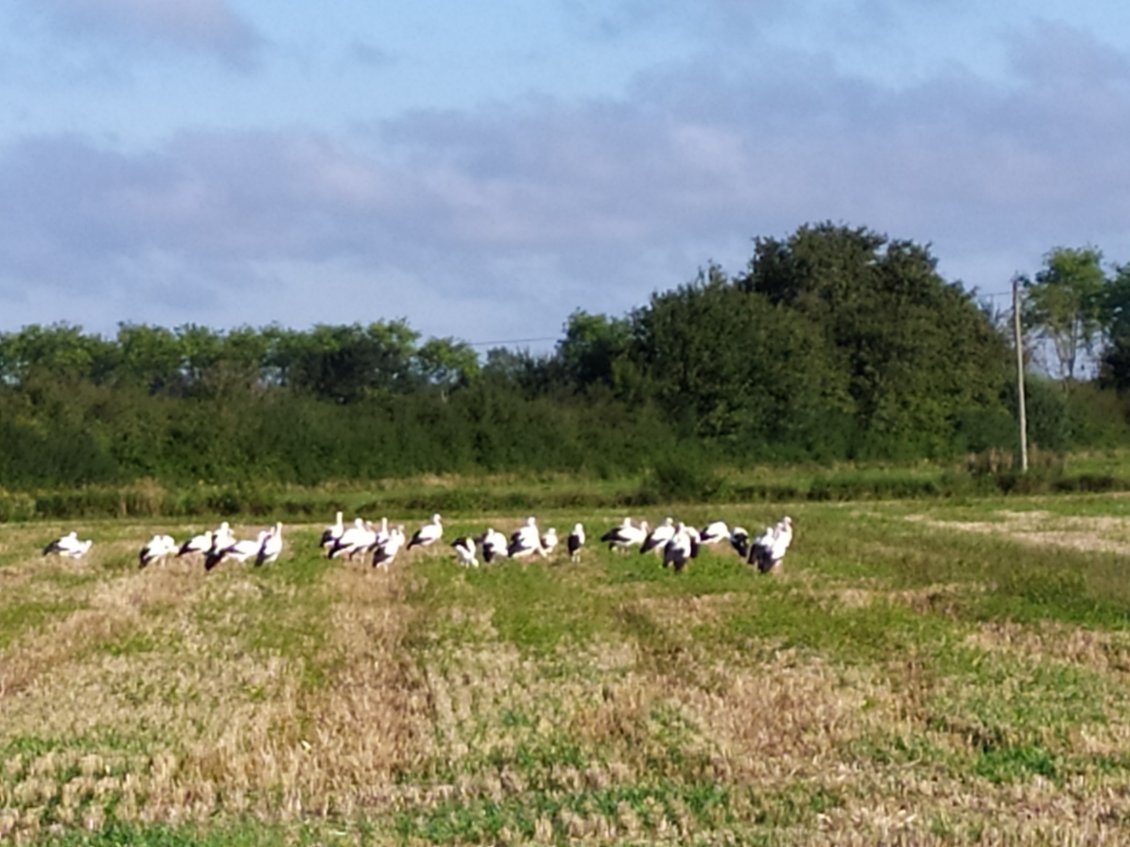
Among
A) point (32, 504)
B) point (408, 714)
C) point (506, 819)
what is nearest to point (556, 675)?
point (408, 714)

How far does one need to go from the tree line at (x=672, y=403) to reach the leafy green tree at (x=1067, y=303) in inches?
790

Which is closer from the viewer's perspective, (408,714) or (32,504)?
(408,714)

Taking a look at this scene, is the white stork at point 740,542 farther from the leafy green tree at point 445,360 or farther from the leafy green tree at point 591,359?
the leafy green tree at point 445,360

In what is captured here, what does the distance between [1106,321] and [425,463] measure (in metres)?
48.2

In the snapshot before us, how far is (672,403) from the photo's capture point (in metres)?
61.0

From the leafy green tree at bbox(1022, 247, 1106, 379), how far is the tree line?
20.1 meters

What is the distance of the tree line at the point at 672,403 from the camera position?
55.2 m

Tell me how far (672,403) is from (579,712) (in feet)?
165

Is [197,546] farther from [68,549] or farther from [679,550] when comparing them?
[679,550]

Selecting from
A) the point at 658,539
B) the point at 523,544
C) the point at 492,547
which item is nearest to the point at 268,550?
the point at 492,547

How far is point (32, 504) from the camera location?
45.2 meters

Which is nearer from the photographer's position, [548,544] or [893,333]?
[548,544]

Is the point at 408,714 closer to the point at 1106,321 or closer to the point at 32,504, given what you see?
the point at 32,504

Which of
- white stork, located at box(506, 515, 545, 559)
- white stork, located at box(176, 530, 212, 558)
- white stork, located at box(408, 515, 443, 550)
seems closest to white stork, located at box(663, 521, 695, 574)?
white stork, located at box(506, 515, 545, 559)
